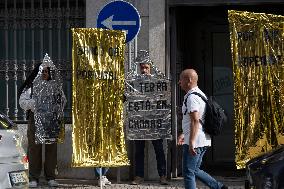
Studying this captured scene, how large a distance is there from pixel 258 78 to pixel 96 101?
239cm

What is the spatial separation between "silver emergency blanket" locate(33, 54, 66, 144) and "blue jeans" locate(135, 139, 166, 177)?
49.8 inches

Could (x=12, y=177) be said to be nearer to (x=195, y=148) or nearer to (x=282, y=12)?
(x=195, y=148)

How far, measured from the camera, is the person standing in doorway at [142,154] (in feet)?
38.3

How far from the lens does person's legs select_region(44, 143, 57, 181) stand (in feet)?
37.9

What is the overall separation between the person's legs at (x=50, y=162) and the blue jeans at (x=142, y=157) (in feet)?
4.39


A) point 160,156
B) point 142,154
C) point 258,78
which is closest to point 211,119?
point 258,78

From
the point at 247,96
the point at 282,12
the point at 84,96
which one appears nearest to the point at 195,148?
the point at 247,96

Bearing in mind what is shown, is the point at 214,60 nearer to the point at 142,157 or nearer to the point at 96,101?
the point at 142,157

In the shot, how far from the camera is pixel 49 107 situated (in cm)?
1149

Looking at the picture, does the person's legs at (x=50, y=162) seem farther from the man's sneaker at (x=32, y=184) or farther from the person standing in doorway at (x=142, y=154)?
the person standing in doorway at (x=142, y=154)

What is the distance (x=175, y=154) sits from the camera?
494 inches

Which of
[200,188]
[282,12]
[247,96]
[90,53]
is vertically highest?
[282,12]

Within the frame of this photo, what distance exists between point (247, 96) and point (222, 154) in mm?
3940

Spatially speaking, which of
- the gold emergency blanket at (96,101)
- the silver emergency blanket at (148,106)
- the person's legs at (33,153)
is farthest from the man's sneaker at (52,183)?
the silver emergency blanket at (148,106)
